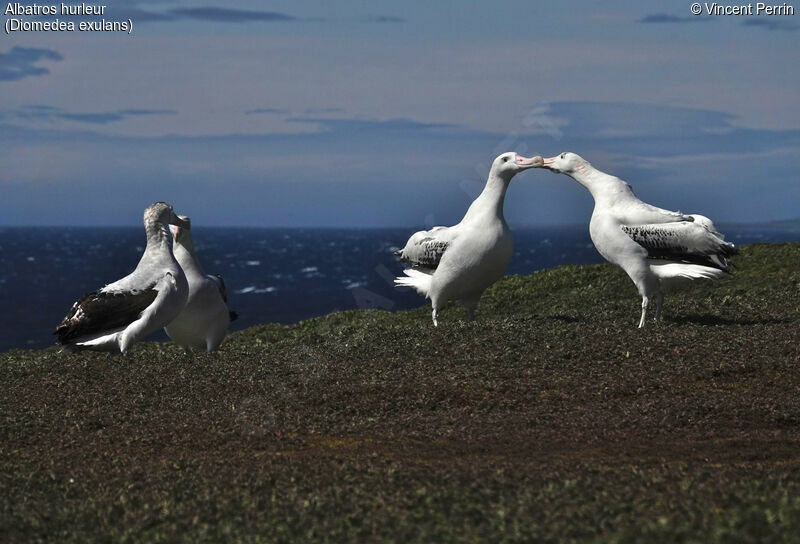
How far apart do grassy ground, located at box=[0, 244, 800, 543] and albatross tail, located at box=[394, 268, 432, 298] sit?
93 centimetres

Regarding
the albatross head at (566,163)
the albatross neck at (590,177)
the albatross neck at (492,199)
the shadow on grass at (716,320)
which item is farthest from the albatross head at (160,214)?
the shadow on grass at (716,320)

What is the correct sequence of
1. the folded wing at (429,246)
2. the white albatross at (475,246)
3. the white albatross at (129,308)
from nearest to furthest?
the white albatross at (129,308) → the white albatross at (475,246) → the folded wing at (429,246)

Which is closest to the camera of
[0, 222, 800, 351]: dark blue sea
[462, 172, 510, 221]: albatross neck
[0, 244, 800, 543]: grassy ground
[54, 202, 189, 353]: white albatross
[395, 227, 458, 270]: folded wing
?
[0, 244, 800, 543]: grassy ground

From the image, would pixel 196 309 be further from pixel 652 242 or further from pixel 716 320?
pixel 716 320

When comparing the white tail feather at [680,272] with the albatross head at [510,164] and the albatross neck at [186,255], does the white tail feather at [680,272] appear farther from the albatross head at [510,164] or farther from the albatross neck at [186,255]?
the albatross neck at [186,255]

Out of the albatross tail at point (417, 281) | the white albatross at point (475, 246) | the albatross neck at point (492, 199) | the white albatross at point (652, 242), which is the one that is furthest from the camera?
the albatross tail at point (417, 281)

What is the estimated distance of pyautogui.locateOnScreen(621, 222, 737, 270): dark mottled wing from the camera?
16.4m

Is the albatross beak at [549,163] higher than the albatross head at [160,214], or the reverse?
the albatross beak at [549,163]

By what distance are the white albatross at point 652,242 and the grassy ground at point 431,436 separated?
3.07 feet

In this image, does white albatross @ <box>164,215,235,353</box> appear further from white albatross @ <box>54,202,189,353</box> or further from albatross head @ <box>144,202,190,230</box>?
white albatross @ <box>54,202,189,353</box>

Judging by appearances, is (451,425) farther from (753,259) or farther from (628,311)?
(753,259)

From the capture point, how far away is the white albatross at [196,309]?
674 inches

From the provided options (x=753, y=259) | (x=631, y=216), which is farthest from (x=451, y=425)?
(x=753, y=259)

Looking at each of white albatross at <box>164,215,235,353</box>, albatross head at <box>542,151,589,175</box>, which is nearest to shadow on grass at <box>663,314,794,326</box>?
albatross head at <box>542,151,589,175</box>
